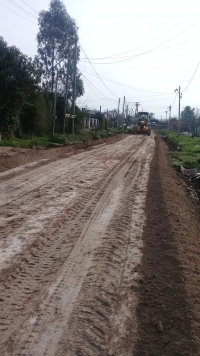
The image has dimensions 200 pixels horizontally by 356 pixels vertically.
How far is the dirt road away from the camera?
4129 millimetres

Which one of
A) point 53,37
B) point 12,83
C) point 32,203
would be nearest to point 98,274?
point 32,203

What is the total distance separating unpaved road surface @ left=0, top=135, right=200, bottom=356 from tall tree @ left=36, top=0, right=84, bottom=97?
3822 centimetres

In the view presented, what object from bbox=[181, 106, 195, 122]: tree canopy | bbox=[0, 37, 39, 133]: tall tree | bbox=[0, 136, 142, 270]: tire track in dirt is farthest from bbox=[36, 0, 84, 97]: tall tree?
bbox=[181, 106, 195, 122]: tree canopy

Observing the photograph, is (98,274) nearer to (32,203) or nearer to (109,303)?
(109,303)

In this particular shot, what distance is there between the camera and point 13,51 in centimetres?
2678

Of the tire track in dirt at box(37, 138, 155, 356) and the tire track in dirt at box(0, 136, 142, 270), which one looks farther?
the tire track in dirt at box(0, 136, 142, 270)

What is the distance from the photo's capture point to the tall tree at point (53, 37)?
153 feet

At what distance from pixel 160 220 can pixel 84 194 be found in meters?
3.00

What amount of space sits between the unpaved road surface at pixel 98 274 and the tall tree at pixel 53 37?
38222 millimetres

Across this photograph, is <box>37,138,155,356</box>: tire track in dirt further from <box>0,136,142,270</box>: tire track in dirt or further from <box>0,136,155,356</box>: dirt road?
<box>0,136,142,270</box>: tire track in dirt

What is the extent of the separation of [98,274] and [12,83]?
2220 centimetres

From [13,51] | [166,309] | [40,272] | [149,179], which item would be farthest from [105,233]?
[13,51]

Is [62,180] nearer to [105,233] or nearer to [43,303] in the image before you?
[105,233]

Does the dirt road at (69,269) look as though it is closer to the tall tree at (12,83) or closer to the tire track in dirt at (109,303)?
the tire track in dirt at (109,303)
